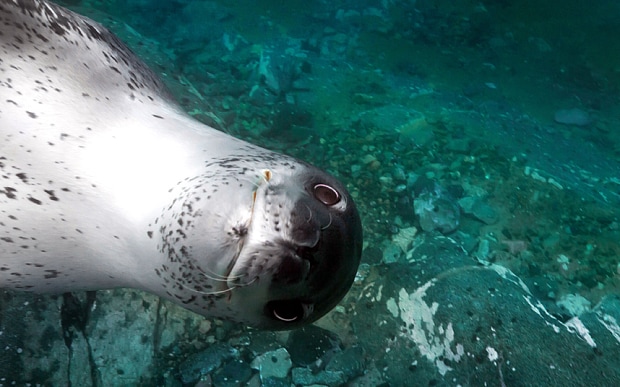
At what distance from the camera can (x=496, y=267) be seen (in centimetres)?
371

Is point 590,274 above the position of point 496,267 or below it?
below

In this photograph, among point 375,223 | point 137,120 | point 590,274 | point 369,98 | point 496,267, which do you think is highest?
point 137,120

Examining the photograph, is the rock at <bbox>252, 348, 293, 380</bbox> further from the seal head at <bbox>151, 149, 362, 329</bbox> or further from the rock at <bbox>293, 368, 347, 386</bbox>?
the seal head at <bbox>151, 149, 362, 329</bbox>

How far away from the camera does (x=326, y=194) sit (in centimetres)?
172

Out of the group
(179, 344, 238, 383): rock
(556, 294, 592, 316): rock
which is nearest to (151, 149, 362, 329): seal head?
(179, 344, 238, 383): rock

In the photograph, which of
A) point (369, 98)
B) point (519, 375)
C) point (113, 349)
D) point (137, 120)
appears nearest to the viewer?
point (137, 120)

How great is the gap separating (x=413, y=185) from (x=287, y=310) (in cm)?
268

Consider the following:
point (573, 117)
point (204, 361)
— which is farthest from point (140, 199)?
point (573, 117)

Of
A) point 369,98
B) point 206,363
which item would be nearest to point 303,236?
point 206,363

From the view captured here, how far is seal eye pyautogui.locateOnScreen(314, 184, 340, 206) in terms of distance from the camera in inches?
66.2

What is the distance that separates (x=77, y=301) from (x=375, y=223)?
6.68 feet

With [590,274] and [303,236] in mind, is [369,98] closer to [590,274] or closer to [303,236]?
[590,274]

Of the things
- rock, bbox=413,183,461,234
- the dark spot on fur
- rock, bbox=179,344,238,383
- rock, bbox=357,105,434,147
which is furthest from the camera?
rock, bbox=357,105,434,147

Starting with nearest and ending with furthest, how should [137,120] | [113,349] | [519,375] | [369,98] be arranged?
→ [137,120]
[113,349]
[519,375]
[369,98]
